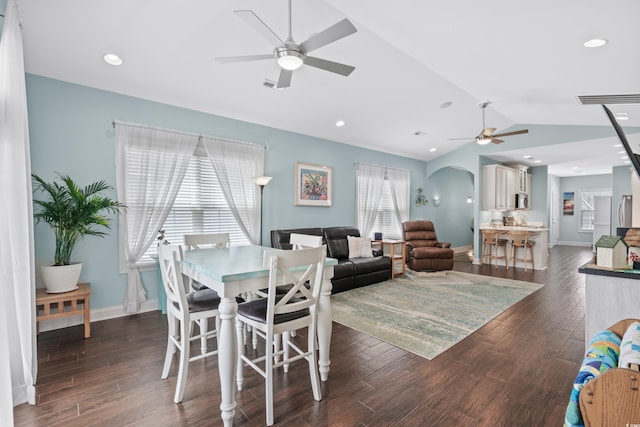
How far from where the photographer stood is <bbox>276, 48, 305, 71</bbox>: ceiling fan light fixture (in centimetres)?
226

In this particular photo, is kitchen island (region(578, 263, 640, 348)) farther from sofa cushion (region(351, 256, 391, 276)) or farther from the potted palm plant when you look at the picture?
the potted palm plant

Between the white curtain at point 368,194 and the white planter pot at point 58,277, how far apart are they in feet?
15.8

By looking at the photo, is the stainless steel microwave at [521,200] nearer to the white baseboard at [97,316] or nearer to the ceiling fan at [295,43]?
the ceiling fan at [295,43]

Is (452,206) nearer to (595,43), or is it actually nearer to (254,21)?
(595,43)

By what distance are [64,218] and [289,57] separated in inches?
109

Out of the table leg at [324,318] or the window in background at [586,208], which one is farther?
the window in background at [586,208]

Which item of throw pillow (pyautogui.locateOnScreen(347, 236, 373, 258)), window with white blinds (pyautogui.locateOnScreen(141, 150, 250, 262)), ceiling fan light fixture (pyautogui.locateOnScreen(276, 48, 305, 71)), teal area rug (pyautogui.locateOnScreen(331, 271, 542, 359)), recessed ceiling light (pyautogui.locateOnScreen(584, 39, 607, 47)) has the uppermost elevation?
recessed ceiling light (pyautogui.locateOnScreen(584, 39, 607, 47))

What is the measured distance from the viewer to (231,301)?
186cm

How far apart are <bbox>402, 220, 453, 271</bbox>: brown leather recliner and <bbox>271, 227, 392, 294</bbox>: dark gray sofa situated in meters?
0.84

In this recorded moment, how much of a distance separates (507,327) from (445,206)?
18.7 feet

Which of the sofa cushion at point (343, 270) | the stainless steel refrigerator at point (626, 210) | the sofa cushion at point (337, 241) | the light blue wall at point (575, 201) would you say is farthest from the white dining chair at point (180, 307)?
the light blue wall at point (575, 201)

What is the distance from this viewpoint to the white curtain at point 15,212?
1953 millimetres

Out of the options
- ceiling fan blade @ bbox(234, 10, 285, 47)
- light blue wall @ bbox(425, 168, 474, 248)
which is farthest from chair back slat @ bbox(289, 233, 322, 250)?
light blue wall @ bbox(425, 168, 474, 248)

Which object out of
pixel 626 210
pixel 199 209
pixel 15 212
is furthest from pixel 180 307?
pixel 626 210
